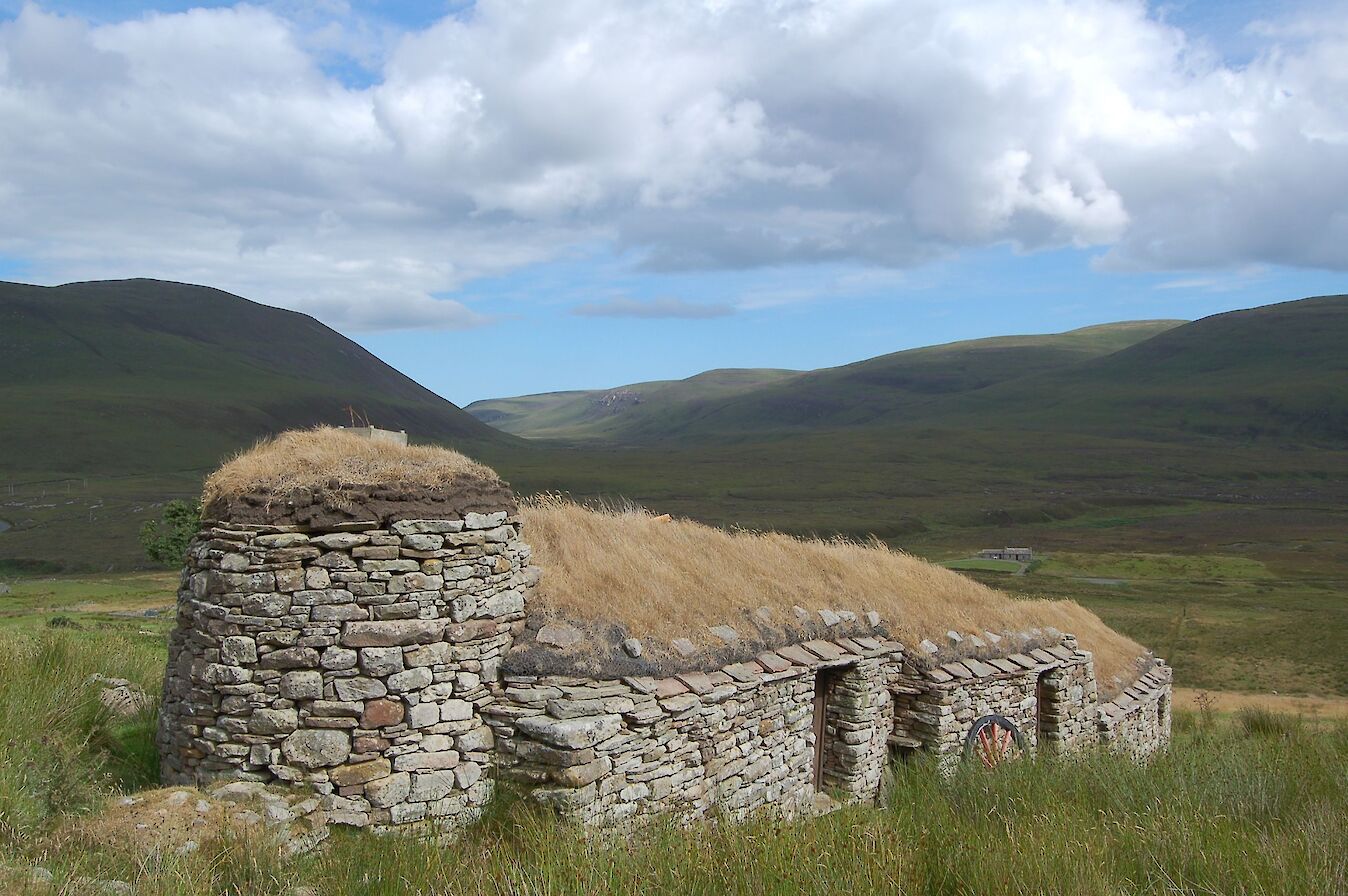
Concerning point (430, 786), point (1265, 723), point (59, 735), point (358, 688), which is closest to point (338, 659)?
point (358, 688)

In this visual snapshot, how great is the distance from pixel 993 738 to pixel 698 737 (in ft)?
18.3

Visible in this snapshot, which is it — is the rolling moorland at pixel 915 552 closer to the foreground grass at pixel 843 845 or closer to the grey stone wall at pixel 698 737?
the foreground grass at pixel 843 845

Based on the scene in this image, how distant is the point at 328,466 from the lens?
8836mm

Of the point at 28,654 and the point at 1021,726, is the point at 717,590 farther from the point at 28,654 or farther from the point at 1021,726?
the point at 28,654

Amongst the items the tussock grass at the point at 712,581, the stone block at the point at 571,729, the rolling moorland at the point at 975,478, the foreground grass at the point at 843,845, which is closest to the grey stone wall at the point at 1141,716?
the tussock grass at the point at 712,581

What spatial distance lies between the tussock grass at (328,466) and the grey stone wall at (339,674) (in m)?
0.44

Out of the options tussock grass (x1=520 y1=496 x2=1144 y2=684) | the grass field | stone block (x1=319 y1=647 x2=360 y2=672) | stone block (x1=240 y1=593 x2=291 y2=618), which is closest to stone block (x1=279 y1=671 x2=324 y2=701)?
stone block (x1=319 y1=647 x2=360 y2=672)

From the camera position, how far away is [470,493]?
9.22 m

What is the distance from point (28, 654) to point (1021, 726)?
13.9 metres

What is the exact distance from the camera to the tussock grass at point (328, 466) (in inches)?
340

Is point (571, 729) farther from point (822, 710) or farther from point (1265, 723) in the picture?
point (1265, 723)

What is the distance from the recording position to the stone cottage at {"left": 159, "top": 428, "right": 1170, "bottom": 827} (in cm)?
828

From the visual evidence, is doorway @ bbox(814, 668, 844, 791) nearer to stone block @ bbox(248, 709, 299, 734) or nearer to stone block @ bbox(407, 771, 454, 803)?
stone block @ bbox(407, 771, 454, 803)

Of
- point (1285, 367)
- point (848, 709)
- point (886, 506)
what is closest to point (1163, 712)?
point (848, 709)
